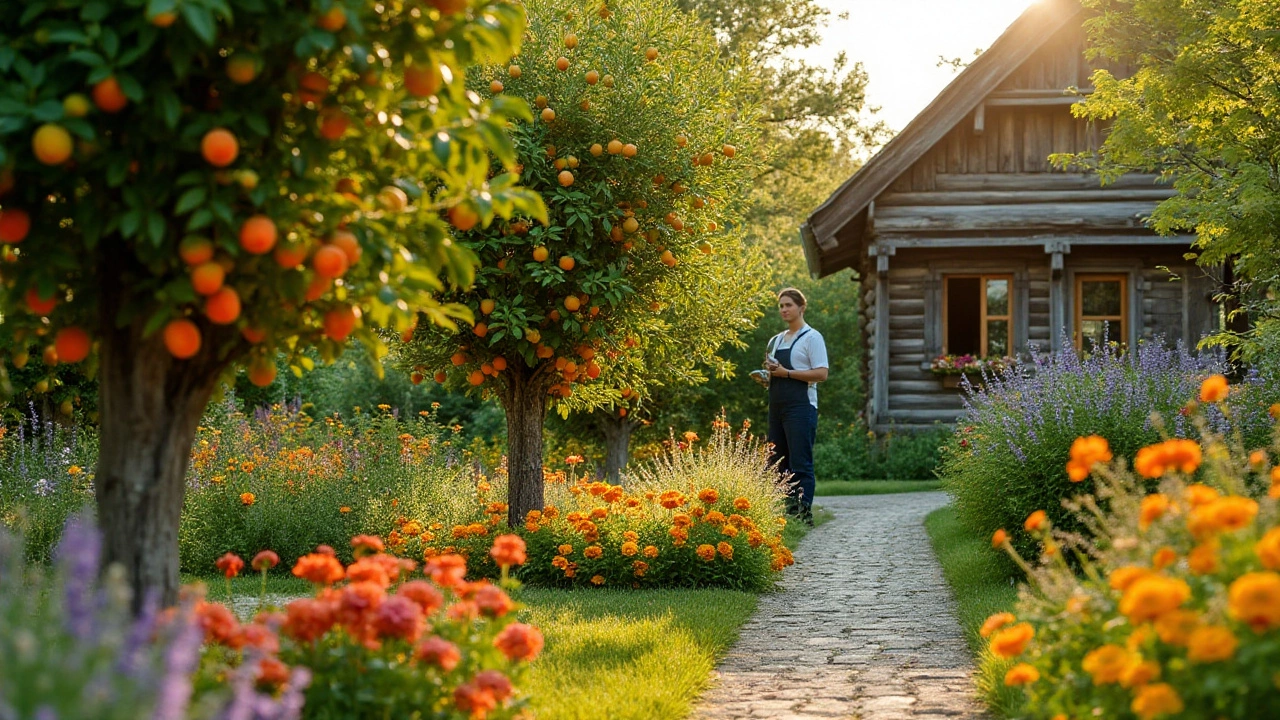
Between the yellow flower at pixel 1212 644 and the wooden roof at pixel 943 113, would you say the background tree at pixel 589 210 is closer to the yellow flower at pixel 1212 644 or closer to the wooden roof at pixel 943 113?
the yellow flower at pixel 1212 644

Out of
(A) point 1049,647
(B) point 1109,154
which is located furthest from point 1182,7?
(A) point 1049,647

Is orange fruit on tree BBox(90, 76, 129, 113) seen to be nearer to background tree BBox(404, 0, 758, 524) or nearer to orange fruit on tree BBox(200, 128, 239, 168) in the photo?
orange fruit on tree BBox(200, 128, 239, 168)

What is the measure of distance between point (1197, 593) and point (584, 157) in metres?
4.91

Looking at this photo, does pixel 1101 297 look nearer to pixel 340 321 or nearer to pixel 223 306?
pixel 340 321

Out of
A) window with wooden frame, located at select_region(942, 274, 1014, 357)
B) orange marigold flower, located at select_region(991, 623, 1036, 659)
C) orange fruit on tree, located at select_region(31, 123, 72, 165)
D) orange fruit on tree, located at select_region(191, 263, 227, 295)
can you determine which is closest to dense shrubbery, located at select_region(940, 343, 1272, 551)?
orange marigold flower, located at select_region(991, 623, 1036, 659)

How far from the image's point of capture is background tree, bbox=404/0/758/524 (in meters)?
6.48

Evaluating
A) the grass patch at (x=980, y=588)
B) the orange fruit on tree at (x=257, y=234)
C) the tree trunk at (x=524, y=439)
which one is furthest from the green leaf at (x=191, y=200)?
the tree trunk at (x=524, y=439)

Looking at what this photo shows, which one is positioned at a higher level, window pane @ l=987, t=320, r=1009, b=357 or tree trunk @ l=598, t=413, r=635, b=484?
window pane @ l=987, t=320, r=1009, b=357

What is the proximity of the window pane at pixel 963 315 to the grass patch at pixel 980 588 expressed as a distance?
967cm

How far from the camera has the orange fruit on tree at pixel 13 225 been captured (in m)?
2.62

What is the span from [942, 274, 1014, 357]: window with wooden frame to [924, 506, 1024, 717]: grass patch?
785cm

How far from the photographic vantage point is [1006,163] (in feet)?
51.9

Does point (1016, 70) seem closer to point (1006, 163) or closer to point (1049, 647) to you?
point (1006, 163)

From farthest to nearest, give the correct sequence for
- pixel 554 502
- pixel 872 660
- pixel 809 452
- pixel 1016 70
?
pixel 1016 70, pixel 809 452, pixel 554 502, pixel 872 660
